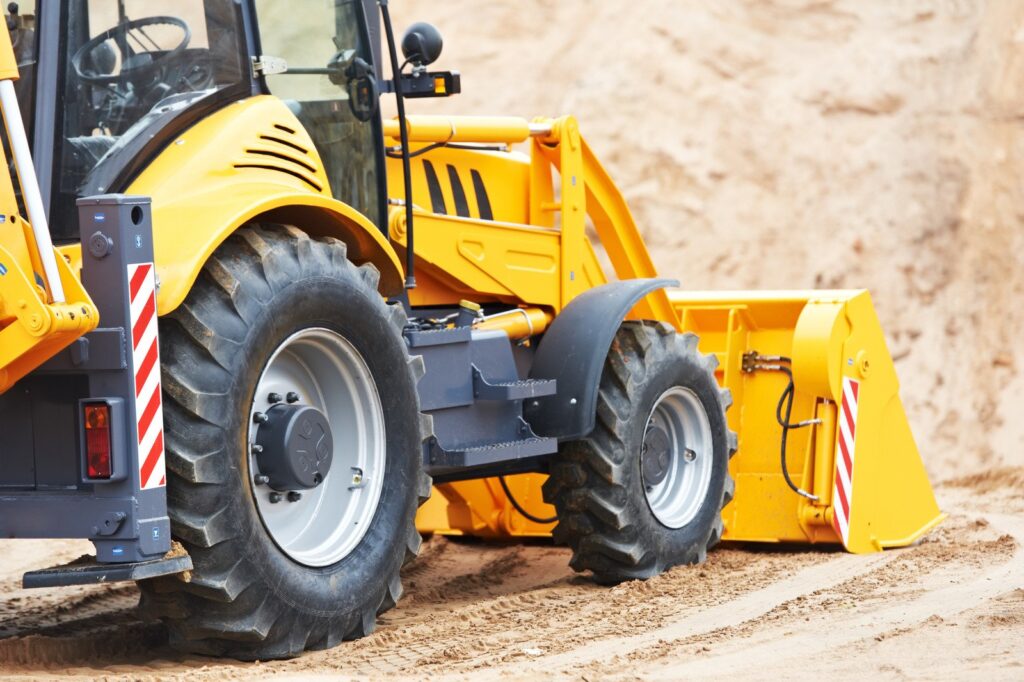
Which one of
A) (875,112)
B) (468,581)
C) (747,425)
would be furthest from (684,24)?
(468,581)

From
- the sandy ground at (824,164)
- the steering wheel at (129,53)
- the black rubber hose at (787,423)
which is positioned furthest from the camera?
the sandy ground at (824,164)

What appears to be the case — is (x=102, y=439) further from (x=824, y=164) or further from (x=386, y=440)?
(x=824, y=164)

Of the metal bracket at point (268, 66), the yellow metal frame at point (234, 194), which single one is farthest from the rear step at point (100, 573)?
the metal bracket at point (268, 66)

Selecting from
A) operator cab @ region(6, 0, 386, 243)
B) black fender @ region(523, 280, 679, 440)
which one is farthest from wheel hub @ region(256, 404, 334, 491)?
black fender @ region(523, 280, 679, 440)

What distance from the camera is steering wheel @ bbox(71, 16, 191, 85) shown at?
16.6 ft

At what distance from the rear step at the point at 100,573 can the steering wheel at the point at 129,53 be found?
1632 mm

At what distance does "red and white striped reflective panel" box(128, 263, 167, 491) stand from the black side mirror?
2233 mm

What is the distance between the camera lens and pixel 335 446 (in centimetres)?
550

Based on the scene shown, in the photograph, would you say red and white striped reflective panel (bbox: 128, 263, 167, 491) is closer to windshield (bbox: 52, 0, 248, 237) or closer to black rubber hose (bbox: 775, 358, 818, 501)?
windshield (bbox: 52, 0, 248, 237)

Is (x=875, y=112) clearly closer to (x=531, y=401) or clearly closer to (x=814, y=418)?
(x=814, y=418)

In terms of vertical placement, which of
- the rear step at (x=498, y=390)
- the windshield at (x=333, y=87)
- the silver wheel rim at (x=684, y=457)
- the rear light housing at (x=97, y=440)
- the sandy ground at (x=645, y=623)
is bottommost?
the sandy ground at (x=645, y=623)

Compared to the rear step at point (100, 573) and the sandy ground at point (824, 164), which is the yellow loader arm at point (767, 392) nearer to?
the sandy ground at point (824, 164)

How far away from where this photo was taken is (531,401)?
6.75 metres

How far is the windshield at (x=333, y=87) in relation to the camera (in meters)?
5.91
